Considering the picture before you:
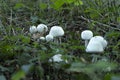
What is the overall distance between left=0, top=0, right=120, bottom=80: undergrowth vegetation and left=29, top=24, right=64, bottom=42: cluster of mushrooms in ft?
0.16

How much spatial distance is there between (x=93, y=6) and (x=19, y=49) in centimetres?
142

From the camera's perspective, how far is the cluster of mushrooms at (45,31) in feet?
7.61

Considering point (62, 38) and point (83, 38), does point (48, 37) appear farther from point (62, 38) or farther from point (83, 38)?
point (62, 38)

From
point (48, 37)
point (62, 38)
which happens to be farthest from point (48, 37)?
point (62, 38)

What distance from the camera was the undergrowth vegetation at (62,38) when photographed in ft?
6.22

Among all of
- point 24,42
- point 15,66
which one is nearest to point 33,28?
point 24,42

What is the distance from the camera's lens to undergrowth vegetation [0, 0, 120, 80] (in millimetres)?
1896

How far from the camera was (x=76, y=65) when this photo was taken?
1312 millimetres

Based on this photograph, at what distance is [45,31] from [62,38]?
283 mm

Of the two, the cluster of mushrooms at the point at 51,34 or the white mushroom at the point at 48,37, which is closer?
the cluster of mushrooms at the point at 51,34

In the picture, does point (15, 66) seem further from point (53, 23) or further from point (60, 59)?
point (53, 23)

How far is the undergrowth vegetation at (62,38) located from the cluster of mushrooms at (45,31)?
5 cm

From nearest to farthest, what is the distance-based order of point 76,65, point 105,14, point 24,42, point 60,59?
point 76,65, point 60,59, point 24,42, point 105,14

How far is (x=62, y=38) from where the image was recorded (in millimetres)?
2867
